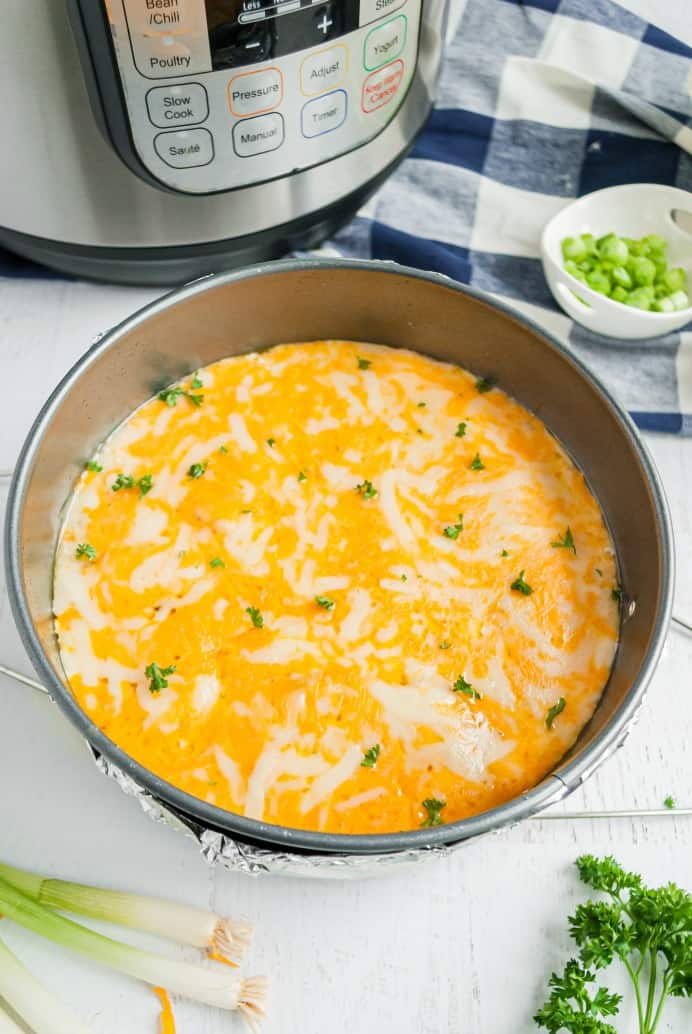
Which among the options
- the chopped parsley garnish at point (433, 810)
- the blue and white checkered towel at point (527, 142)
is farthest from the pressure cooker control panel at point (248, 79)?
the chopped parsley garnish at point (433, 810)

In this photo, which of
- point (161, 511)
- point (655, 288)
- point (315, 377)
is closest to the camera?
point (161, 511)

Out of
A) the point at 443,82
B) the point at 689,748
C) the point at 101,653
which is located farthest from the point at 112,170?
the point at 689,748

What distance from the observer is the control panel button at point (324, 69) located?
1537 millimetres

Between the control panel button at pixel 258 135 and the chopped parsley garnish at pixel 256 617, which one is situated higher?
the control panel button at pixel 258 135

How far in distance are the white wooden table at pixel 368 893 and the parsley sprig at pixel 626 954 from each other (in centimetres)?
5

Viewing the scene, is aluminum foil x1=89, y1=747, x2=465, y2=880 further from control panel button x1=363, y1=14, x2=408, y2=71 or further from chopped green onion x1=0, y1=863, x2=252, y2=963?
control panel button x1=363, y1=14, x2=408, y2=71

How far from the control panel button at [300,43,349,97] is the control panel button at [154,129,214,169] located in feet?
0.55

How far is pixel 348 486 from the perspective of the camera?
1683mm

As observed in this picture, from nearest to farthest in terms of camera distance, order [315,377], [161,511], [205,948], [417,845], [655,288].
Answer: [417,845] < [205,948] < [161,511] < [315,377] < [655,288]

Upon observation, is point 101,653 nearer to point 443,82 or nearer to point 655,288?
point 655,288

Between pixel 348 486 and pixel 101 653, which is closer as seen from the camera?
pixel 101 653

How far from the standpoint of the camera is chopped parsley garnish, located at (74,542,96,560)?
159 centimetres

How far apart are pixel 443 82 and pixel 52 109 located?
109 cm

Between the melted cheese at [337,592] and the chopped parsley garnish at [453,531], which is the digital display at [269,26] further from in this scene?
the chopped parsley garnish at [453,531]
